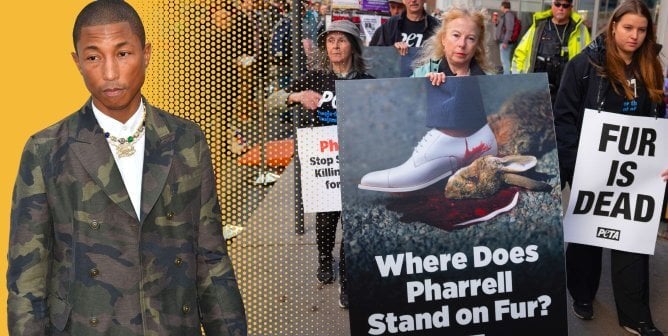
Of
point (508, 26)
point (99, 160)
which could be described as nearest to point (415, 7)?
point (99, 160)

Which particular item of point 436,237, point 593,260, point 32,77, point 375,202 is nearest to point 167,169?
point 32,77

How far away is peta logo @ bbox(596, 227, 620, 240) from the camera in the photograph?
3.78 metres

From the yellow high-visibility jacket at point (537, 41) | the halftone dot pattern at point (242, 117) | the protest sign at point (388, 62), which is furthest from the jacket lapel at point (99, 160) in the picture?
the yellow high-visibility jacket at point (537, 41)

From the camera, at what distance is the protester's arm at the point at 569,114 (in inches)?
153

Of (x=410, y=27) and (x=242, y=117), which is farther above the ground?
(x=410, y=27)

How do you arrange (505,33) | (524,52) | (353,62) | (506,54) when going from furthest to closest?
(505,33)
(506,54)
(524,52)
(353,62)

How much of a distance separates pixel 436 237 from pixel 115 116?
5.32ft

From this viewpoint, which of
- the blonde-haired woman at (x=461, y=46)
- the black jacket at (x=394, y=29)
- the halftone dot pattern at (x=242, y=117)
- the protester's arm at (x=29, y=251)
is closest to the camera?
the protester's arm at (x=29, y=251)

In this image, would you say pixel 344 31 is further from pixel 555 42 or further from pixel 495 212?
pixel 555 42

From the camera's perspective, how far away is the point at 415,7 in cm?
576

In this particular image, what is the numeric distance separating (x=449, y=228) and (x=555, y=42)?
16.0 ft

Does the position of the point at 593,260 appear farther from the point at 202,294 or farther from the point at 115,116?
the point at 115,116

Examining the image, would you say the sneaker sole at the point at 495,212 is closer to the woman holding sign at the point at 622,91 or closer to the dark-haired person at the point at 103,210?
the woman holding sign at the point at 622,91

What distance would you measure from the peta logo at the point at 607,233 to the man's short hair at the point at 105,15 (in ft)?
9.58
